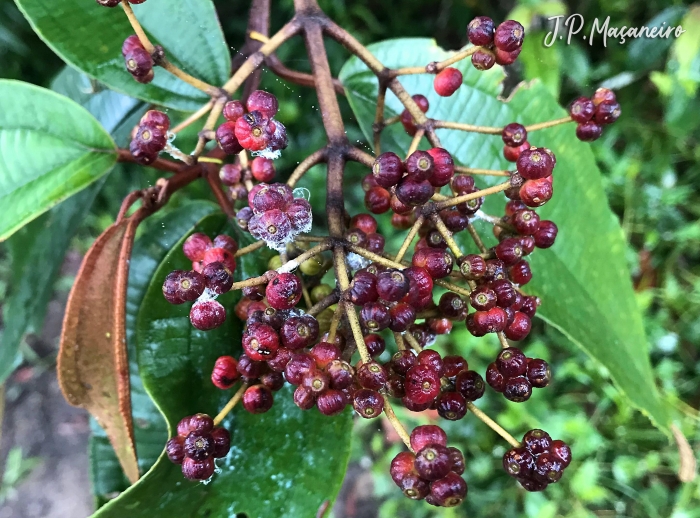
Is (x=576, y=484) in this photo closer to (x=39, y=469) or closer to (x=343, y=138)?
(x=343, y=138)

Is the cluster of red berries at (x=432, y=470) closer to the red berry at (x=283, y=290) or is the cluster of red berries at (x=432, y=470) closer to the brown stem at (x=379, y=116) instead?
the red berry at (x=283, y=290)

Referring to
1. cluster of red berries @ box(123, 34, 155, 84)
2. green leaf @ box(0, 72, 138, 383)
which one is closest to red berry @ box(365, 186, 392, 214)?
cluster of red berries @ box(123, 34, 155, 84)

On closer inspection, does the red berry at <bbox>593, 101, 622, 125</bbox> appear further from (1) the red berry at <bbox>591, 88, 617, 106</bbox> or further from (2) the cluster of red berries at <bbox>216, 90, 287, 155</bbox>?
(2) the cluster of red berries at <bbox>216, 90, 287, 155</bbox>

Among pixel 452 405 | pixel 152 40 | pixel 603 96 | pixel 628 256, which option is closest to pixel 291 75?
pixel 152 40

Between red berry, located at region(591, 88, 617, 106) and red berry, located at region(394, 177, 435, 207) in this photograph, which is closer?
red berry, located at region(394, 177, 435, 207)

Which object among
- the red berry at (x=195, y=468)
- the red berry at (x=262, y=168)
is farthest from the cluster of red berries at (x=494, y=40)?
the red berry at (x=195, y=468)

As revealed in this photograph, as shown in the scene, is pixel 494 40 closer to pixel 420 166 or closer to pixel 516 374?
pixel 420 166
